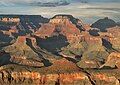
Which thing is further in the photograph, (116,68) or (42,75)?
(116,68)

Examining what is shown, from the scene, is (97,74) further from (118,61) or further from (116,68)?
(118,61)

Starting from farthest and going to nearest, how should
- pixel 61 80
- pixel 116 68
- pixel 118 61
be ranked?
pixel 118 61 → pixel 116 68 → pixel 61 80

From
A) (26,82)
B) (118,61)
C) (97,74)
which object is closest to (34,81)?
(26,82)

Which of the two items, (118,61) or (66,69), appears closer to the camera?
(66,69)

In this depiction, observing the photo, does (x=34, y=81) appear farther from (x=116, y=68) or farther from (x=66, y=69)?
(x=116, y=68)

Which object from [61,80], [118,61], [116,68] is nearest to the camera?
[61,80]

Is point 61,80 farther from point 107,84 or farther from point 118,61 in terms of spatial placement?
point 118,61

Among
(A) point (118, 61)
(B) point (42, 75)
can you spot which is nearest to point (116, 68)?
(A) point (118, 61)
